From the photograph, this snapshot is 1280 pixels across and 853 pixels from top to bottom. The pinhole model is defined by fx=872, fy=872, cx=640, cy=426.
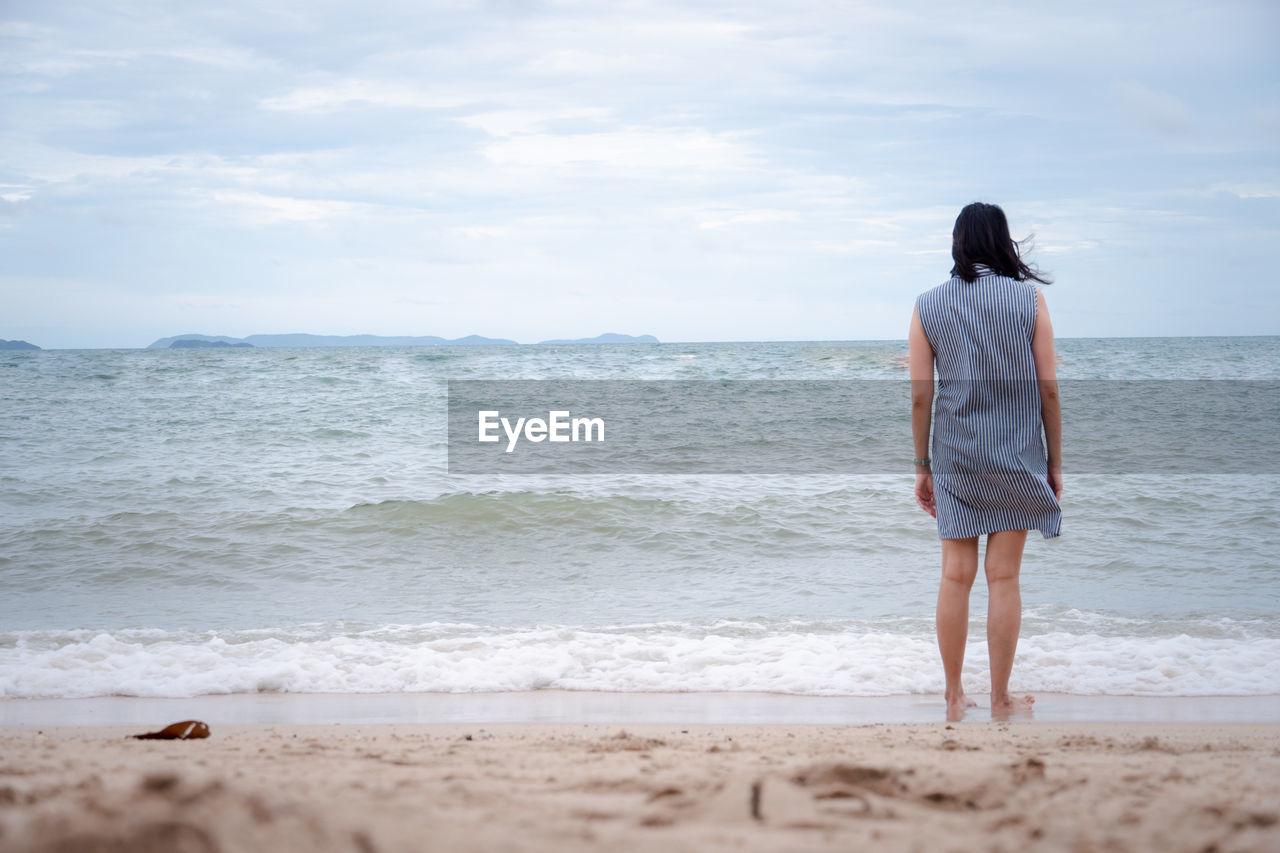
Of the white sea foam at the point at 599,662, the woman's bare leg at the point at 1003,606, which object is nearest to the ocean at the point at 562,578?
the white sea foam at the point at 599,662

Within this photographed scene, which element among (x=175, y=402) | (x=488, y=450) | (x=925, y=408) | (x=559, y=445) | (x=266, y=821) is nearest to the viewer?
(x=266, y=821)

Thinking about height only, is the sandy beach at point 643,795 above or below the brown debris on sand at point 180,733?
above

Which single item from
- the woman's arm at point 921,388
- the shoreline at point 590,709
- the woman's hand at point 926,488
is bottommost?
the shoreline at point 590,709

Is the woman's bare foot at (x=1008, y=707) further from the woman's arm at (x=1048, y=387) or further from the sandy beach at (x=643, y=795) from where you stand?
the woman's arm at (x=1048, y=387)

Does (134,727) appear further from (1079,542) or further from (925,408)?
(1079,542)

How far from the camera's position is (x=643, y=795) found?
1.80m

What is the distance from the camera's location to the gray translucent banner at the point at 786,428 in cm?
1082

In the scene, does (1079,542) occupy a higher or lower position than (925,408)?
lower

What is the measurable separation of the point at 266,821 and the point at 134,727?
2200 millimetres

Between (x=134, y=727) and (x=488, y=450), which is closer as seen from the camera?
(x=134, y=727)

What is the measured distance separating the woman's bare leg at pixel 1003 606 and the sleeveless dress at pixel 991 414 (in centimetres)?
9

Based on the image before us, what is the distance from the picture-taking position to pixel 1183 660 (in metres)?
4.08

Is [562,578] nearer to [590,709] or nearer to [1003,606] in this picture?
[590,709]

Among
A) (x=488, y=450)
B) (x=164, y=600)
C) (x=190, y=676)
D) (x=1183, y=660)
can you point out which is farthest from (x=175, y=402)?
(x=1183, y=660)
